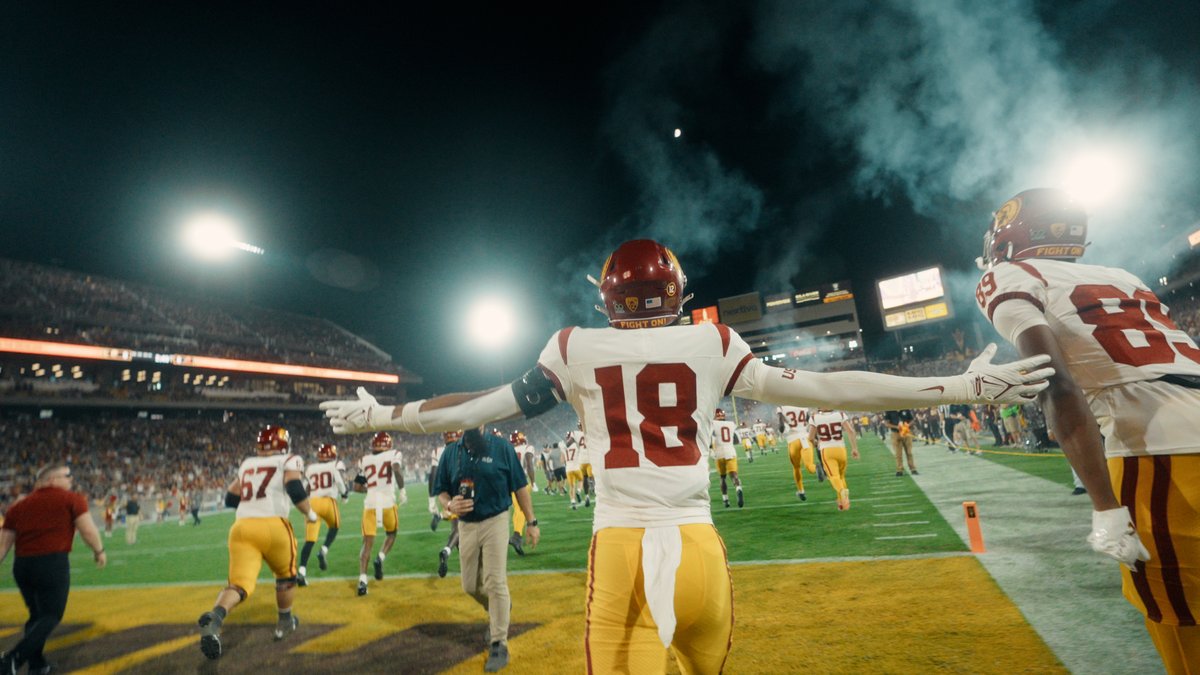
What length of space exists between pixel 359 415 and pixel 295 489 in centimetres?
455

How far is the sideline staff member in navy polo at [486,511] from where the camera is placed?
5016 millimetres

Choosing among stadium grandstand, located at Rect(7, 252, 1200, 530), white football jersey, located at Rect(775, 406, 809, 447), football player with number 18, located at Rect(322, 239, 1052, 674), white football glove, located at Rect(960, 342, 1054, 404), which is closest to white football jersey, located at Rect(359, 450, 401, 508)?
white football jersey, located at Rect(775, 406, 809, 447)

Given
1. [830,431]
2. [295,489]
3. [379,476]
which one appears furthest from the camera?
[830,431]

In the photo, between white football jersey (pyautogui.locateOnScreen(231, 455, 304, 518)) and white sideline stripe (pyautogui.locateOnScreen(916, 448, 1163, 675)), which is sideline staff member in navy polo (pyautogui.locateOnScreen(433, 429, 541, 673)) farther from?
white sideline stripe (pyautogui.locateOnScreen(916, 448, 1163, 675))

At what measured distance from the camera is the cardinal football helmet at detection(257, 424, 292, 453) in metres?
6.57

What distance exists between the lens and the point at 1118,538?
6.86 feet

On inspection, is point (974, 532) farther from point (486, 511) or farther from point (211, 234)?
point (211, 234)

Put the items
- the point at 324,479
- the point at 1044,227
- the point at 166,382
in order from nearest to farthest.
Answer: the point at 1044,227 < the point at 324,479 < the point at 166,382

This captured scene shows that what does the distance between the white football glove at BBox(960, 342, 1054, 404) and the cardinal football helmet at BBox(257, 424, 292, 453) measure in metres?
6.73

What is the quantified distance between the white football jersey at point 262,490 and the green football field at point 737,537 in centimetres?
349

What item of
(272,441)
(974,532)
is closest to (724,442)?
(974,532)

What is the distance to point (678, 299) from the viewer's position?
2.58 meters

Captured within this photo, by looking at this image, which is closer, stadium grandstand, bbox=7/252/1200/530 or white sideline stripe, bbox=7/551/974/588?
white sideline stripe, bbox=7/551/974/588

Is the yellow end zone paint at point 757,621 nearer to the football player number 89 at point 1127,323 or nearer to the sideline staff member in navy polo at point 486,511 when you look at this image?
the sideline staff member in navy polo at point 486,511
